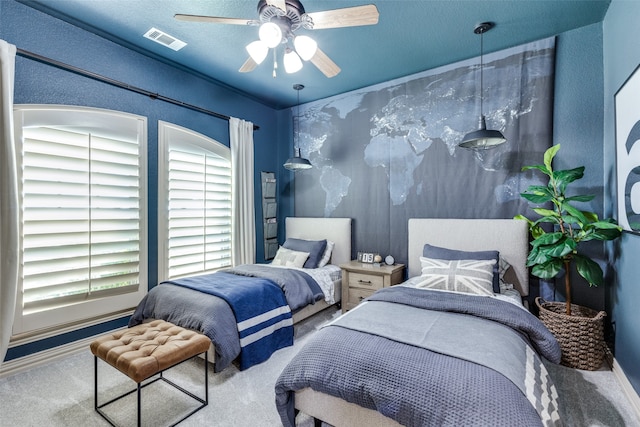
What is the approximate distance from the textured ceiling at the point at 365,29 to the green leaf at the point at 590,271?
2089mm

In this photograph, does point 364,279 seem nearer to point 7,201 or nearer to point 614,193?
point 614,193

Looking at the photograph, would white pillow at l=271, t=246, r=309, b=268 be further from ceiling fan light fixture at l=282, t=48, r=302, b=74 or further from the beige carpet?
ceiling fan light fixture at l=282, t=48, r=302, b=74

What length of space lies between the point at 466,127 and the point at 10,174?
4.11 meters

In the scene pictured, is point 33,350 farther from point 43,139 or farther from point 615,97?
point 615,97

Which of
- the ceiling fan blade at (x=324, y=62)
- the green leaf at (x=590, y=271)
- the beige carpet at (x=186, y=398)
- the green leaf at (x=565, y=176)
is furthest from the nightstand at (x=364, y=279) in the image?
the ceiling fan blade at (x=324, y=62)

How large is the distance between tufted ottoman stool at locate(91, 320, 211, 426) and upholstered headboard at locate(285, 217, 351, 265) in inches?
89.9

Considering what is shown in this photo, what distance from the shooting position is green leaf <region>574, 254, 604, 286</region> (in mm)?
2188

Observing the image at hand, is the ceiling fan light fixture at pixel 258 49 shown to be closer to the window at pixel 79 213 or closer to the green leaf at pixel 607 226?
the window at pixel 79 213

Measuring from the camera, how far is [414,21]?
2.58 m

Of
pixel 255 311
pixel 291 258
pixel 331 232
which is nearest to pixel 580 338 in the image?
pixel 255 311

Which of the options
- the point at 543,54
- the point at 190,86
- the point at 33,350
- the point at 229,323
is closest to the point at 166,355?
the point at 229,323

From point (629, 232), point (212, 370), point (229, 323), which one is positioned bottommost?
point (212, 370)

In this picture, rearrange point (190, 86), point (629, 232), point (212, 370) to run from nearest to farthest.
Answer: point (629, 232), point (212, 370), point (190, 86)

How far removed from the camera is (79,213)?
260 cm
